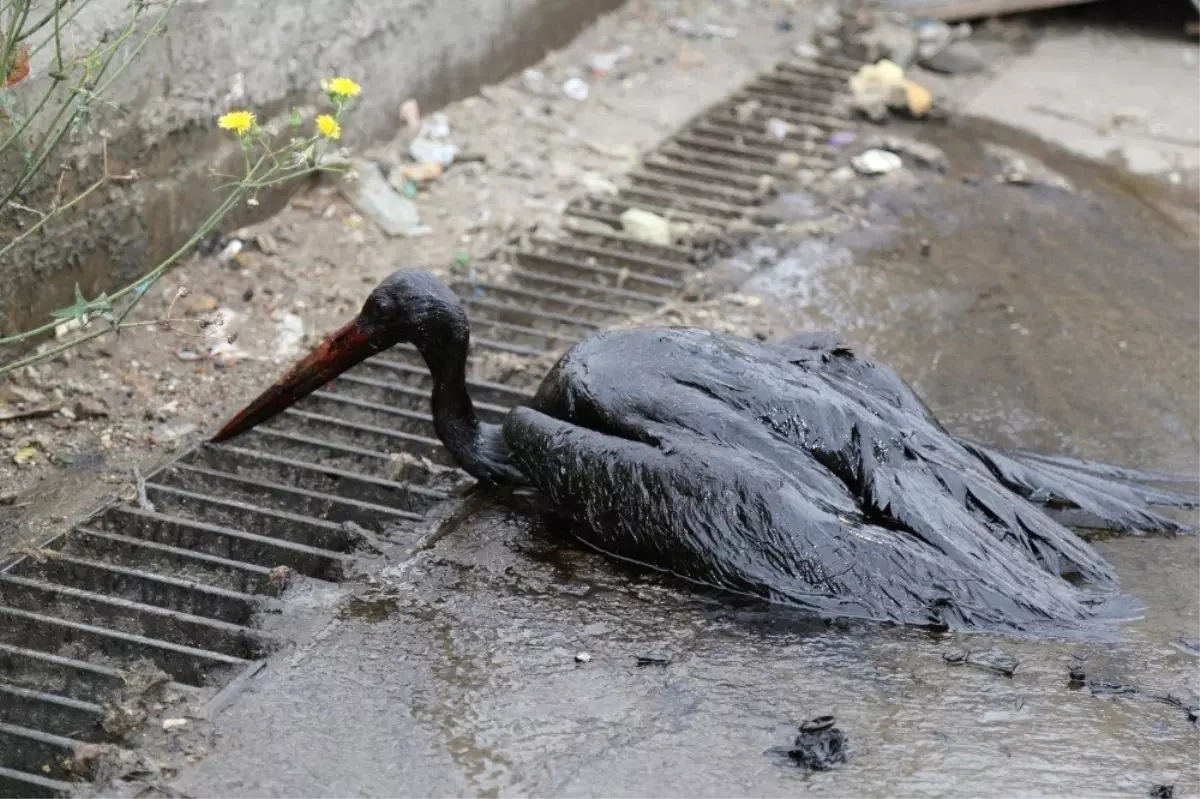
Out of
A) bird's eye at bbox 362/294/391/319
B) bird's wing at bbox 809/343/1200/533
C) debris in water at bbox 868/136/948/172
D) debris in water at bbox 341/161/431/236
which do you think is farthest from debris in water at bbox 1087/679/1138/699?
debris in water at bbox 868/136/948/172

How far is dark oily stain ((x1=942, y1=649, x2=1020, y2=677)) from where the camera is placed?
4172 mm

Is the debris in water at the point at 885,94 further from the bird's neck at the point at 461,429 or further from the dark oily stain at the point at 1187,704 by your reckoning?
the dark oily stain at the point at 1187,704

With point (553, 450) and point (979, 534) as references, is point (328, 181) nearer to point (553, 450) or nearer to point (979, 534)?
point (553, 450)

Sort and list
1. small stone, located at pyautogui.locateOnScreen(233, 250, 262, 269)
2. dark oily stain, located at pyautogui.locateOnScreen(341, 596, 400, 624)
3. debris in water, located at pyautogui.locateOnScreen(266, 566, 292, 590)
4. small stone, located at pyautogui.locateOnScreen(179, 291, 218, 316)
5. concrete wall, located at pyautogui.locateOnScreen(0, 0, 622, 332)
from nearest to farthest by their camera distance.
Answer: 1. dark oily stain, located at pyautogui.locateOnScreen(341, 596, 400, 624)
2. debris in water, located at pyautogui.locateOnScreen(266, 566, 292, 590)
3. concrete wall, located at pyautogui.locateOnScreen(0, 0, 622, 332)
4. small stone, located at pyautogui.locateOnScreen(179, 291, 218, 316)
5. small stone, located at pyautogui.locateOnScreen(233, 250, 262, 269)

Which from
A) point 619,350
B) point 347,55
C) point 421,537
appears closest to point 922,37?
point 347,55

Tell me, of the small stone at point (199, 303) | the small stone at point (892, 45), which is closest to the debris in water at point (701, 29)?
the small stone at point (892, 45)

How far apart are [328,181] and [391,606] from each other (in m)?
3.29

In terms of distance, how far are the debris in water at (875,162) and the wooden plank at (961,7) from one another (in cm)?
220

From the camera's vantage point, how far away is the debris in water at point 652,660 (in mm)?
4195

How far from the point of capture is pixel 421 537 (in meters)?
4.84

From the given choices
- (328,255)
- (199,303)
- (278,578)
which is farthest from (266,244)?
(278,578)

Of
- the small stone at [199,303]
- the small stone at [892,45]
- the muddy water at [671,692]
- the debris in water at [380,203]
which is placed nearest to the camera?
the muddy water at [671,692]

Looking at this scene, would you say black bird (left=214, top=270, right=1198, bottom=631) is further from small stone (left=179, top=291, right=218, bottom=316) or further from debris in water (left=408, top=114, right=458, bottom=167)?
debris in water (left=408, top=114, right=458, bottom=167)

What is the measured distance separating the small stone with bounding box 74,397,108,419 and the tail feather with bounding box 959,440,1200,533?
2.98 m
